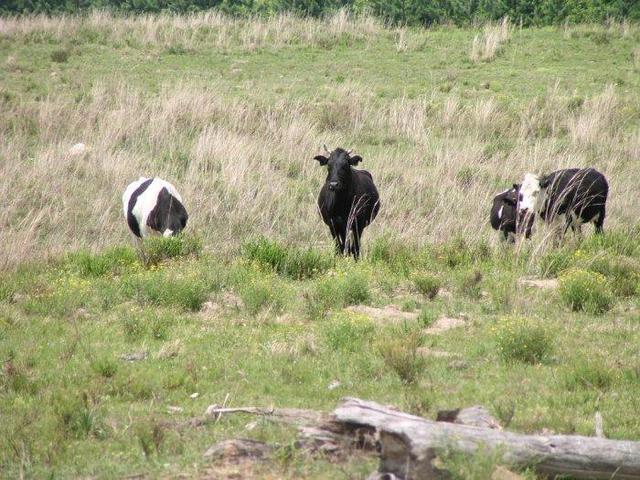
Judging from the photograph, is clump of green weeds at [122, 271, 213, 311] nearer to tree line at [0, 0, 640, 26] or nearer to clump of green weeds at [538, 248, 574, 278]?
clump of green weeds at [538, 248, 574, 278]

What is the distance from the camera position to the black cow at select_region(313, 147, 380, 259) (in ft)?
48.7

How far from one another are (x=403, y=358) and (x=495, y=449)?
2695mm

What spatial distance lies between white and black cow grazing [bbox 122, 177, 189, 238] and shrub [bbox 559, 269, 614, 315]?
6.01m

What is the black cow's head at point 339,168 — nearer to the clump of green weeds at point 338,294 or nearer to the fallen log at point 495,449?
the clump of green weeds at point 338,294

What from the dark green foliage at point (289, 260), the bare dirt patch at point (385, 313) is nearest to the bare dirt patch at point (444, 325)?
the bare dirt patch at point (385, 313)

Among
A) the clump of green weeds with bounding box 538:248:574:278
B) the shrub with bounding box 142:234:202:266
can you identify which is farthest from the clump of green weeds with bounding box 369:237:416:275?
the shrub with bounding box 142:234:202:266

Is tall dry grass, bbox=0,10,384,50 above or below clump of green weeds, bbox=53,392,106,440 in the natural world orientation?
above

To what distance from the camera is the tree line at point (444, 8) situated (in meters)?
37.3

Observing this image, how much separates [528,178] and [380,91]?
35.0 ft

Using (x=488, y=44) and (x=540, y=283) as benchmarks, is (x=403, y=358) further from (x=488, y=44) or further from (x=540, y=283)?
(x=488, y=44)

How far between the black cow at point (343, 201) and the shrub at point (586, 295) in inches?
165

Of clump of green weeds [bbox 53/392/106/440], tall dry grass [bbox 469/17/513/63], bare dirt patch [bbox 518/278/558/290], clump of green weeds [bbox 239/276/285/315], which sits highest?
tall dry grass [bbox 469/17/513/63]

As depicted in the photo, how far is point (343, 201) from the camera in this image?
15.1 m

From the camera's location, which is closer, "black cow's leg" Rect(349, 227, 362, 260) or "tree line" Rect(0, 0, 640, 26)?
"black cow's leg" Rect(349, 227, 362, 260)
